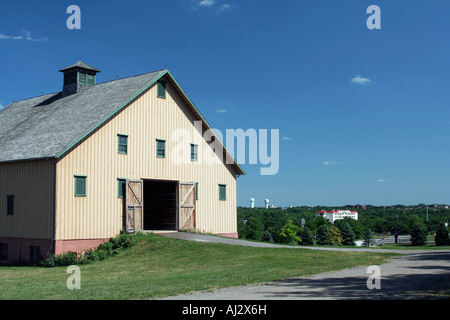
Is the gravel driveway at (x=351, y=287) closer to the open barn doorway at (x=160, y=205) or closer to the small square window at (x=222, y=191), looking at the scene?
the open barn doorway at (x=160, y=205)

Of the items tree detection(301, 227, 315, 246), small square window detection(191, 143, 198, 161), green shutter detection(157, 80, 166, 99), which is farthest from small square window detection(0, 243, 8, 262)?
tree detection(301, 227, 315, 246)

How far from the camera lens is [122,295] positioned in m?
12.8

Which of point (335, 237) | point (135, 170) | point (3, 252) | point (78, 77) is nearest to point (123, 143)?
point (135, 170)

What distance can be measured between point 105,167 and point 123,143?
76.4 inches

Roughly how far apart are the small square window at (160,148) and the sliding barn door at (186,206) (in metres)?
2.31

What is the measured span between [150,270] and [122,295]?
8725 millimetres

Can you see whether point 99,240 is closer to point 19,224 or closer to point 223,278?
point 19,224

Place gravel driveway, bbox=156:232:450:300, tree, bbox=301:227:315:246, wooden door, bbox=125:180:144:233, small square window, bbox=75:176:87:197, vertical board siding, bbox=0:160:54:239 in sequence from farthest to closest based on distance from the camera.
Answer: tree, bbox=301:227:315:246 < wooden door, bbox=125:180:144:233 < small square window, bbox=75:176:87:197 < vertical board siding, bbox=0:160:54:239 < gravel driveway, bbox=156:232:450:300

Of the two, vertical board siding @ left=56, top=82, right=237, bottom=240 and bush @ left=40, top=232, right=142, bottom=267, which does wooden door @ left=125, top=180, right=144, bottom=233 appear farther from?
bush @ left=40, top=232, right=142, bottom=267

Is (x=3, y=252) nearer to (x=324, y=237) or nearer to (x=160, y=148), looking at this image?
(x=160, y=148)

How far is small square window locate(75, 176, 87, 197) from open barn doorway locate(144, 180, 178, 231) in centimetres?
740

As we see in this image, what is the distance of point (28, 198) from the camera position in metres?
27.4

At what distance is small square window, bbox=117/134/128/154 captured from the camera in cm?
2938
